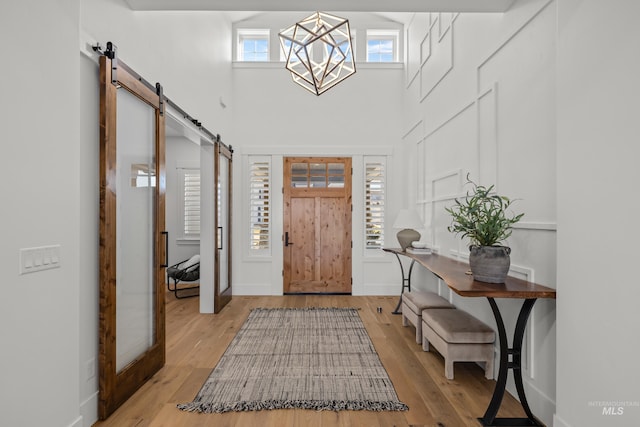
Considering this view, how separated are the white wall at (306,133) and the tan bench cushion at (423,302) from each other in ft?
6.19

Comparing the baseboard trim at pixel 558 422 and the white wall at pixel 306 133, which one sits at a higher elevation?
the white wall at pixel 306 133

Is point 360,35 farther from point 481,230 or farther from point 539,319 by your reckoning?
point 539,319

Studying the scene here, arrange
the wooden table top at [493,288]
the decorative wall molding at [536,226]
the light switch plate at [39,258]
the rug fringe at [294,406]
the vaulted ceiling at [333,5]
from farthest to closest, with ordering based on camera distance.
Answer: the vaulted ceiling at [333,5]
the rug fringe at [294,406]
the decorative wall molding at [536,226]
the wooden table top at [493,288]
the light switch plate at [39,258]

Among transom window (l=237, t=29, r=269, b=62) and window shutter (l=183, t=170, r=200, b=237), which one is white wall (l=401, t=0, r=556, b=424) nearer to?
transom window (l=237, t=29, r=269, b=62)

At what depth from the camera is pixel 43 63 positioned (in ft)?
5.54

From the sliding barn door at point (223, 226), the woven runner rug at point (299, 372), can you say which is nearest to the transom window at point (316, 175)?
the sliding barn door at point (223, 226)

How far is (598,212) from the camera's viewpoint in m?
1.57

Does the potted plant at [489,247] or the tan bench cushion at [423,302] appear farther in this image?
the tan bench cushion at [423,302]

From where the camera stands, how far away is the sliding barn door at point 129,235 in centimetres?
212

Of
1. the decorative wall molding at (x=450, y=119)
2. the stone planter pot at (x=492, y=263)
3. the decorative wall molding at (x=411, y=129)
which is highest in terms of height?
the decorative wall molding at (x=411, y=129)

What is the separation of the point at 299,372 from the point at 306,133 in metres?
3.96

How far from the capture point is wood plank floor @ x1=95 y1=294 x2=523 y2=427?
6.95 ft

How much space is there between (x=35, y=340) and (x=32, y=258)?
412mm

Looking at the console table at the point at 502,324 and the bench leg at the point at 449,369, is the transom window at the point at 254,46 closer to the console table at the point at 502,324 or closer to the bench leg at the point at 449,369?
the console table at the point at 502,324
